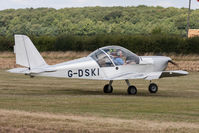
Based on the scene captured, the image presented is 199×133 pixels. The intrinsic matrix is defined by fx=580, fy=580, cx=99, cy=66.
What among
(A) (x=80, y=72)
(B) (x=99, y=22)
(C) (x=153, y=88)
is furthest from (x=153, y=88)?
(B) (x=99, y=22)

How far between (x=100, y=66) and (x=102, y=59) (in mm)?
303

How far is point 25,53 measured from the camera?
20406 millimetres

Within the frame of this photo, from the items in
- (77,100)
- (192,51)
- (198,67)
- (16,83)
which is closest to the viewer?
(77,100)

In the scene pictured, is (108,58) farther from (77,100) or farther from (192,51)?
(192,51)

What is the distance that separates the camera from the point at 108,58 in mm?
21500

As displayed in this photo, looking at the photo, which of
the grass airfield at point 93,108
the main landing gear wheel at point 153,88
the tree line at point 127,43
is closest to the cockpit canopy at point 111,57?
the main landing gear wheel at point 153,88

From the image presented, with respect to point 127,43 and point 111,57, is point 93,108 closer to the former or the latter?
point 111,57

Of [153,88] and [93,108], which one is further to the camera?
[153,88]

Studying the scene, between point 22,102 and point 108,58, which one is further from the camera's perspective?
point 108,58

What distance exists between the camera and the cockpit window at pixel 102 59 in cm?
2133

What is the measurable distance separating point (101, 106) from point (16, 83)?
31.7 feet

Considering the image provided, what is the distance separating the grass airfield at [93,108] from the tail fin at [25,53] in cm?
114

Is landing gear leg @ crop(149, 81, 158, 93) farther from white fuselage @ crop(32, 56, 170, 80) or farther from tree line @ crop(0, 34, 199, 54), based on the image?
tree line @ crop(0, 34, 199, 54)

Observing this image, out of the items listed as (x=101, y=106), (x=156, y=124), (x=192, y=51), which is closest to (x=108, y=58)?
(x=101, y=106)
